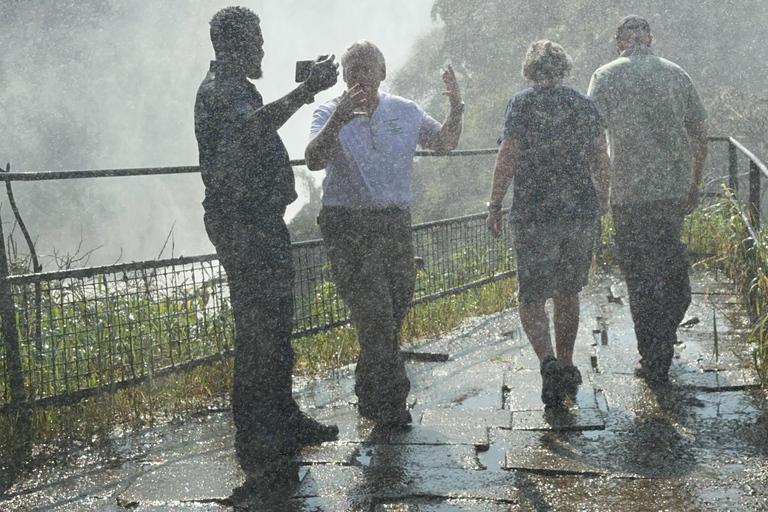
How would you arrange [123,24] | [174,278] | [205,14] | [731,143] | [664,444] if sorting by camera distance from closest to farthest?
1. [664,444]
2. [174,278]
3. [731,143]
4. [123,24]
5. [205,14]

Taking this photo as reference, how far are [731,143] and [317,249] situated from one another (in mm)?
4068

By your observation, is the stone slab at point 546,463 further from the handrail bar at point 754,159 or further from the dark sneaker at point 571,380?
the handrail bar at point 754,159

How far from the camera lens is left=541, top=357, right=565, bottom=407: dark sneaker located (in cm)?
441

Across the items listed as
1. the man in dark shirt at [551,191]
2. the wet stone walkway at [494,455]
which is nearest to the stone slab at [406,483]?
the wet stone walkway at [494,455]

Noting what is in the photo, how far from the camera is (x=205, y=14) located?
266ft

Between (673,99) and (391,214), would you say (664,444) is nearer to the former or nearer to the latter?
(391,214)

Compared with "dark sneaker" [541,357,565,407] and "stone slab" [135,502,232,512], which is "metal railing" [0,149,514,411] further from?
"dark sneaker" [541,357,565,407]

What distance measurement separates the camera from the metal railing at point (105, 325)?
14.0 ft

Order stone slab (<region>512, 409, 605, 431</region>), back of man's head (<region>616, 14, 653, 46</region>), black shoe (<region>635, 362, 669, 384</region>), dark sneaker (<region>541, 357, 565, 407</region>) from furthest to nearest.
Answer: back of man's head (<region>616, 14, 653, 46</region>), black shoe (<region>635, 362, 669, 384</region>), dark sneaker (<region>541, 357, 565, 407</region>), stone slab (<region>512, 409, 605, 431</region>)

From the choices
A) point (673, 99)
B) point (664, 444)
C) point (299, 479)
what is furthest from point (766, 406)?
point (299, 479)

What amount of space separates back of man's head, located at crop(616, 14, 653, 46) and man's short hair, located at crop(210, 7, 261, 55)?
2.40 m

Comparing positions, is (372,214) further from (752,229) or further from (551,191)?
(752,229)

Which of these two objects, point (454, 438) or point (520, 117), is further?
point (520, 117)

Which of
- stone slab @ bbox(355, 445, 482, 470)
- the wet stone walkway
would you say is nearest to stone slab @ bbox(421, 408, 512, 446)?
the wet stone walkway
